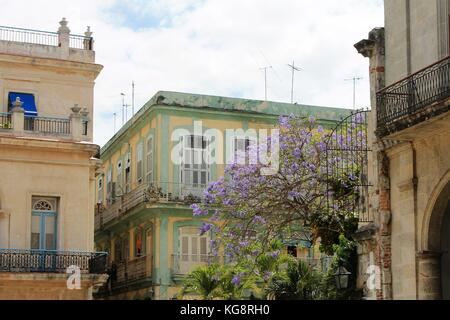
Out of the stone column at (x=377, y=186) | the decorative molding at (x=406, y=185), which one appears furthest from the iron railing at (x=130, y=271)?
the decorative molding at (x=406, y=185)

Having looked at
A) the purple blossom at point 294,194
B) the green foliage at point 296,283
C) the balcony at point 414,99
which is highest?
the balcony at point 414,99

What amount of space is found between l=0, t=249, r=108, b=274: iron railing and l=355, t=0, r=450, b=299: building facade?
1103 cm

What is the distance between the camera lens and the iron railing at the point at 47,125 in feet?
94.0

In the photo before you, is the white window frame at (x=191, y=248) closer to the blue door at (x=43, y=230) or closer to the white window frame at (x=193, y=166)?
the white window frame at (x=193, y=166)

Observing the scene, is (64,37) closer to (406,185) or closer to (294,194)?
(294,194)

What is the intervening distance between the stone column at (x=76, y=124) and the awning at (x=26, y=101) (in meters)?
1.18

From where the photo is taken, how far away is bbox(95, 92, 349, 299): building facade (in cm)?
3350

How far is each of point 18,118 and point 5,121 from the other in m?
0.55

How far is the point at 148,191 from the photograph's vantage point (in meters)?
33.8

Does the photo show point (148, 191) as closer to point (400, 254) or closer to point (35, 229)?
point (35, 229)

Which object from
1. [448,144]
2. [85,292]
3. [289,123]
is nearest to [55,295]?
[85,292]

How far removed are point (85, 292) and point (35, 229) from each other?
2387 mm
